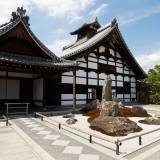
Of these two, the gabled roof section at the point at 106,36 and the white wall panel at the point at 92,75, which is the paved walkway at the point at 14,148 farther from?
the white wall panel at the point at 92,75

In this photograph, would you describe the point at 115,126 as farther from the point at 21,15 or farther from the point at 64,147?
the point at 21,15

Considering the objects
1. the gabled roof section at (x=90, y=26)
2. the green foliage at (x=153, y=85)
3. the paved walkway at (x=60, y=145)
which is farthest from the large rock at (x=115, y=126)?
the green foliage at (x=153, y=85)

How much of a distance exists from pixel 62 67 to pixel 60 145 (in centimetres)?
781

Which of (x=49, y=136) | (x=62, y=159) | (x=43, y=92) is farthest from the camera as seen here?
(x=43, y=92)

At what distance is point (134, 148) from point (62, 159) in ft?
7.87

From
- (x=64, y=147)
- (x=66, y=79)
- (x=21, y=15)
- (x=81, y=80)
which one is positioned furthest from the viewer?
(x=81, y=80)

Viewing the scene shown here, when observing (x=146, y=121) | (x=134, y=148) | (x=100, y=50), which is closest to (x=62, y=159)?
(x=134, y=148)

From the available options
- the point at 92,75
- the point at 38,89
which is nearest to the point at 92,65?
the point at 92,75

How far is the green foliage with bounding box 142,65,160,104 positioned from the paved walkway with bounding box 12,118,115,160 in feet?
63.6

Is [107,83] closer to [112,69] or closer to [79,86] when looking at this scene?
[79,86]

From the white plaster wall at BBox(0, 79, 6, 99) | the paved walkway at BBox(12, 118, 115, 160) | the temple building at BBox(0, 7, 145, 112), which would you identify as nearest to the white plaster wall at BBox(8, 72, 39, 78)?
the temple building at BBox(0, 7, 145, 112)

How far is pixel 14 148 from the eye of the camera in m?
6.05

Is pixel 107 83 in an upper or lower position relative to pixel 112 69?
lower

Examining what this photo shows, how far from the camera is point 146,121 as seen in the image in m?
10.7
